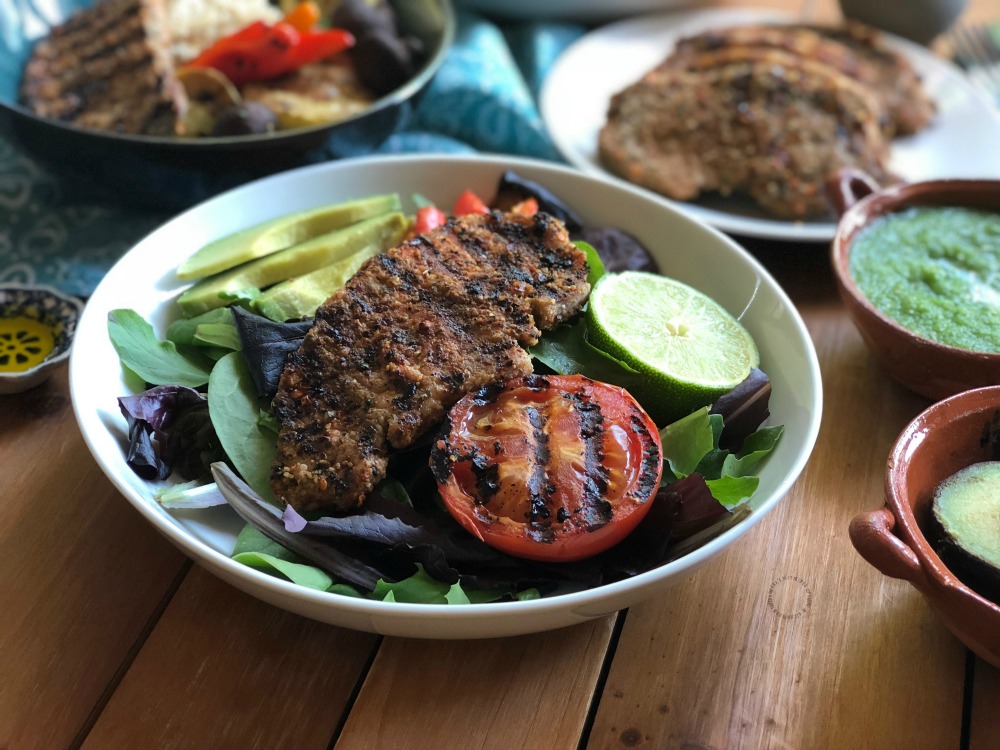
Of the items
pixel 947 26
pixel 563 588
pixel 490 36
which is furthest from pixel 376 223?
pixel 947 26

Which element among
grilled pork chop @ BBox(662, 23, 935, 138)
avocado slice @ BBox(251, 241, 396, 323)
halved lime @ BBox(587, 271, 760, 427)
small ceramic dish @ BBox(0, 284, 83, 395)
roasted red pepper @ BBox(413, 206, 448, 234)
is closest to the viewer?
halved lime @ BBox(587, 271, 760, 427)

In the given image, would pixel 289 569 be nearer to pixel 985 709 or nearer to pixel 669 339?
pixel 669 339

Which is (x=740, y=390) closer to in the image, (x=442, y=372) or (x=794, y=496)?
(x=794, y=496)

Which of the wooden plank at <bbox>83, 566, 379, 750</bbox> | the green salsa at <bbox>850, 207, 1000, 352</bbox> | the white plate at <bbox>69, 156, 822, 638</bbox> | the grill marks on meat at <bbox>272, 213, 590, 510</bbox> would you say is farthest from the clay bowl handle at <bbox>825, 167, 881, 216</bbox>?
the wooden plank at <bbox>83, 566, 379, 750</bbox>

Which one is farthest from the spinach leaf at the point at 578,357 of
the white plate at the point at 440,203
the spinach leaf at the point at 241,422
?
the spinach leaf at the point at 241,422

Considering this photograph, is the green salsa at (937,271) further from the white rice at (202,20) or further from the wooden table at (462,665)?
the white rice at (202,20)

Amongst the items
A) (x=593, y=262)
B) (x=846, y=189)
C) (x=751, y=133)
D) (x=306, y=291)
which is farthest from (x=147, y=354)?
(x=751, y=133)

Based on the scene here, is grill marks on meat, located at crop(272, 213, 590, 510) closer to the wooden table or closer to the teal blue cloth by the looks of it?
the wooden table
